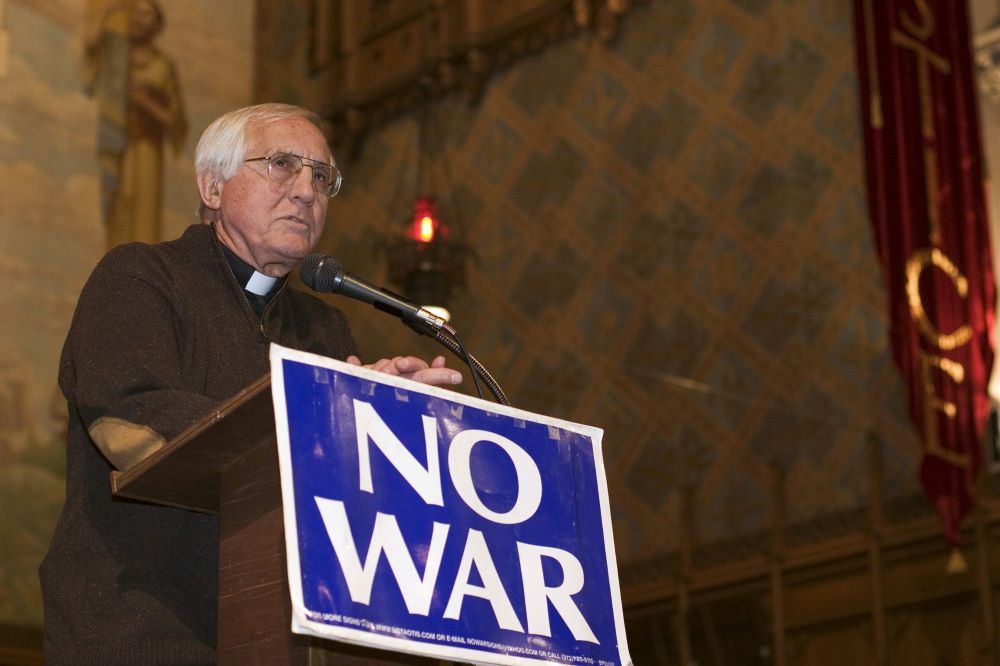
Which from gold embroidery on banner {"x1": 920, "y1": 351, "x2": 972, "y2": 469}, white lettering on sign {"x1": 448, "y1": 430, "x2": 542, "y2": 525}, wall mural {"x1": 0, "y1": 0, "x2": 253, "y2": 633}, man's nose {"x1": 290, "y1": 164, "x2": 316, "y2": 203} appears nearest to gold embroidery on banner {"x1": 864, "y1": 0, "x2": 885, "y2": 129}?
gold embroidery on banner {"x1": 920, "y1": 351, "x2": 972, "y2": 469}

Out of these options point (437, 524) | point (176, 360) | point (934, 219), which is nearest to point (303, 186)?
point (176, 360)

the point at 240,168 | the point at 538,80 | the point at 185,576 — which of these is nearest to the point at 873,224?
the point at 538,80

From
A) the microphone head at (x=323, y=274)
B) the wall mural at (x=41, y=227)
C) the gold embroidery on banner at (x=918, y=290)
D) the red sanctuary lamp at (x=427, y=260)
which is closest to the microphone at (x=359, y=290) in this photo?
the microphone head at (x=323, y=274)

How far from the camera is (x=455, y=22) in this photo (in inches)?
360

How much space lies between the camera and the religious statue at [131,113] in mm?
8781

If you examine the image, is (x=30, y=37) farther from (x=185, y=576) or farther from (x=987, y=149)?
(x=185, y=576)

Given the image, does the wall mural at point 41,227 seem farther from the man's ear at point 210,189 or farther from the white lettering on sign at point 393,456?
the white lettering on sign at point 393,456

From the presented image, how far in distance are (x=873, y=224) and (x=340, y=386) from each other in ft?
16.5

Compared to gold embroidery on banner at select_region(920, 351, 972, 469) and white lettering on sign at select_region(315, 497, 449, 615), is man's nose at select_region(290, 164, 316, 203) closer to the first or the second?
white lettering on sign at select_region(315, 497, 449, 615)

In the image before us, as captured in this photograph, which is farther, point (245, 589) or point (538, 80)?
point (538, 80)

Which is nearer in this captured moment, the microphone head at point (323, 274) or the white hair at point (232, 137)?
the microphone head at point (323, 274)

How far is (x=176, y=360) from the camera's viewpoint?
2.32 m

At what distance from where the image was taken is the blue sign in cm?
179

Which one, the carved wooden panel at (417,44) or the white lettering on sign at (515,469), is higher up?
the carved wooden panel at (417,44)
